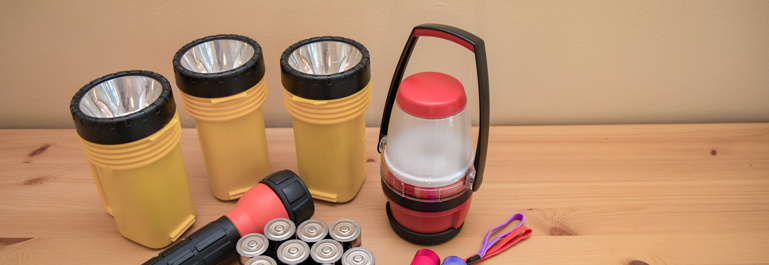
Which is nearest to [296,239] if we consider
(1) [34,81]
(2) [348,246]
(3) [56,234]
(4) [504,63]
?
(2) [348,246]

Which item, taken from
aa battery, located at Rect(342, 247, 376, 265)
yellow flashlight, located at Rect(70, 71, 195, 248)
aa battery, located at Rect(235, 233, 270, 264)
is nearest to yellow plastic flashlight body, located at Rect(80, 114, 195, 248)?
yellow flashlight, located at Rect(70, 71, 195, 248)

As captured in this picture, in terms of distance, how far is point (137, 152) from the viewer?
596 mm

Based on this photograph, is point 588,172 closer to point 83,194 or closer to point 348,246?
point 348,246

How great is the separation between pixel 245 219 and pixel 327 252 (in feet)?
0.41

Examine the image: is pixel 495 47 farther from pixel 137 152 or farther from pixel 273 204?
pixel 137 152

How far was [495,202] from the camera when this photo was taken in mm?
758

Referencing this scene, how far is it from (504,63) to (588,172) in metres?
0.20

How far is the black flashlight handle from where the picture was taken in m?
0.62

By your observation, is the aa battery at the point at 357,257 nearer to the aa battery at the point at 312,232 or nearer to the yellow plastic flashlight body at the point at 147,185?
the aa battery at the point at 312,232

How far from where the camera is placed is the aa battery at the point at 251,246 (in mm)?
600

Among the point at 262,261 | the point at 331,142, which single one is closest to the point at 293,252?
the point at 262,261

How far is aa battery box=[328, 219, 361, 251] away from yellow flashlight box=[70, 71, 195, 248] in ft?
0.65

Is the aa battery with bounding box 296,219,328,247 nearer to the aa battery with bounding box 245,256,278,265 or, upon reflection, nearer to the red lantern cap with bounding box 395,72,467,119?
the aa battery with bounding box 245,256,278,265

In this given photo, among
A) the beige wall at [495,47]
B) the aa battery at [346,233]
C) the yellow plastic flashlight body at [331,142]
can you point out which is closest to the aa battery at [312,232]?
the aa battery at [346,233]
